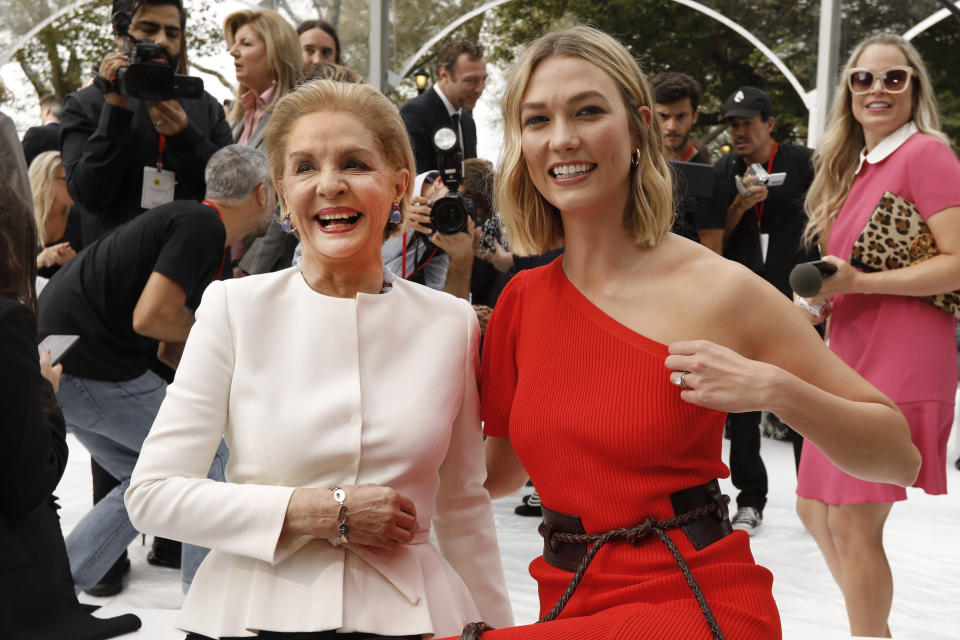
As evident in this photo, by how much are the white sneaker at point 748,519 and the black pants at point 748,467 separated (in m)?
0.05

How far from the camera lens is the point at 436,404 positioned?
181cm

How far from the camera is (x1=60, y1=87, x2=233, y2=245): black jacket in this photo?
3.94 m

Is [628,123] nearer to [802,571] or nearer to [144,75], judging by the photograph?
[144,75]

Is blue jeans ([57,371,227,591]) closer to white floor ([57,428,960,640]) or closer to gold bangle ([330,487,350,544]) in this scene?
white floor ([57,428,960,640])

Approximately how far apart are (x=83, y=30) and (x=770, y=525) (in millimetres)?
13426

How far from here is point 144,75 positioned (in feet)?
12.6

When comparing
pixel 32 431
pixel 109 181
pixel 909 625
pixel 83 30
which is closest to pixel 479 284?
pixel 109 181

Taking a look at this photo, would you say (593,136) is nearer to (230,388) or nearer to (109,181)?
(230,388)

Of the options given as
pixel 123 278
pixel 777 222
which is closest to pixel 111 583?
pixel 123 278

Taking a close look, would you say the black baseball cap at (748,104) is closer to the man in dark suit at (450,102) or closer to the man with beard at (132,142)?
the man in dark suit at (450,102)

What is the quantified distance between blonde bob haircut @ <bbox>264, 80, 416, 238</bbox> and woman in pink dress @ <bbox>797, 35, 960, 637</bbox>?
5.48 feet

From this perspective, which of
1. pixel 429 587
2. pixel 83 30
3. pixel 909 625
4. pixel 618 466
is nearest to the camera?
pixel 618 466

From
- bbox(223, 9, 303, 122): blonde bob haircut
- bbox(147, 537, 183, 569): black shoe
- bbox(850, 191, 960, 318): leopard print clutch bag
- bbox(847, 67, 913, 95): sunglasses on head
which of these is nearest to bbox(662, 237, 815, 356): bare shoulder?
bbox(850, 191, 960, 318): leopard print clutch bag

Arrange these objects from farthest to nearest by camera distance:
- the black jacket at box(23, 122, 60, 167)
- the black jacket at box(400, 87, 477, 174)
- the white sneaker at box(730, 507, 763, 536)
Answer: the black jacket at box(23, 122, 60, 167)
the white sneaker at box(730, 507, 763, 536)
the black jacket at box(400, 87, 477, 174)
